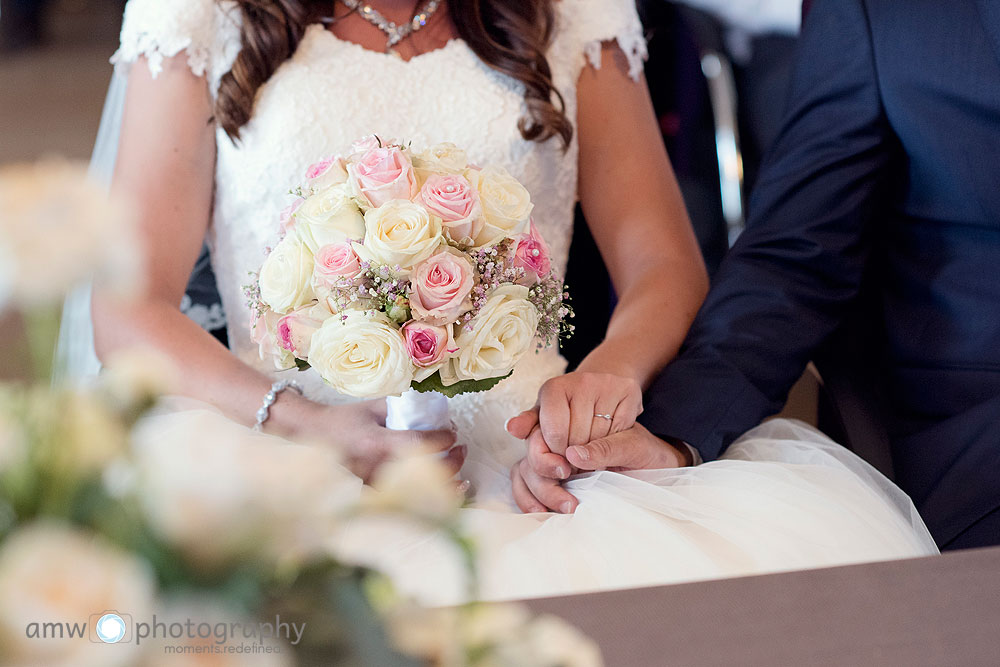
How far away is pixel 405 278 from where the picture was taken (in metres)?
1.02

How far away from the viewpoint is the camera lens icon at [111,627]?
29cm

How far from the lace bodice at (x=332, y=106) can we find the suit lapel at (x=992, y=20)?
549 millimetres

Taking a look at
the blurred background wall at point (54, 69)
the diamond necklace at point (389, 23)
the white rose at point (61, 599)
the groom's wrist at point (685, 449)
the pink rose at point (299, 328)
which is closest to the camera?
the white rose at point (61, 599)

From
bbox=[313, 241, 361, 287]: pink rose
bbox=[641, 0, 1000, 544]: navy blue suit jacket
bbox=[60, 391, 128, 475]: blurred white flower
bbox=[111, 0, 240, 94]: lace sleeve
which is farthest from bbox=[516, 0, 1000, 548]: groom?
bbox=[60, 391, 128, 475]: blurred white flower

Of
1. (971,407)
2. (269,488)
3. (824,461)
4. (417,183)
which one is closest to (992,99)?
(971,407)

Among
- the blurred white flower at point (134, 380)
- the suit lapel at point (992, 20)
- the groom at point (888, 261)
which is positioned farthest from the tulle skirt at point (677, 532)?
the suit lapel at point (992, 20)

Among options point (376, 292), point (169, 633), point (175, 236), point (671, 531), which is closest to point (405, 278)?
point (376, 292)

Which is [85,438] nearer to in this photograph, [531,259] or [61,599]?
[61,599]

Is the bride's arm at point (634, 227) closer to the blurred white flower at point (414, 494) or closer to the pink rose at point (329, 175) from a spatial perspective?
the pink rose at point (329, 175)

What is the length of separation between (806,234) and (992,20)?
380 mm

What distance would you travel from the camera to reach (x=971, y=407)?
4.47 feet

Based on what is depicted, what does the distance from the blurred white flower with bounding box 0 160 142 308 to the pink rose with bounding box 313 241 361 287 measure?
2.17ft

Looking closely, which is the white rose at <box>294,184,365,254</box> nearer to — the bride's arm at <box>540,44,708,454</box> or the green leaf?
the green leaf

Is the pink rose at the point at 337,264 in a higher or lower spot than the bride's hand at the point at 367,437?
higher
